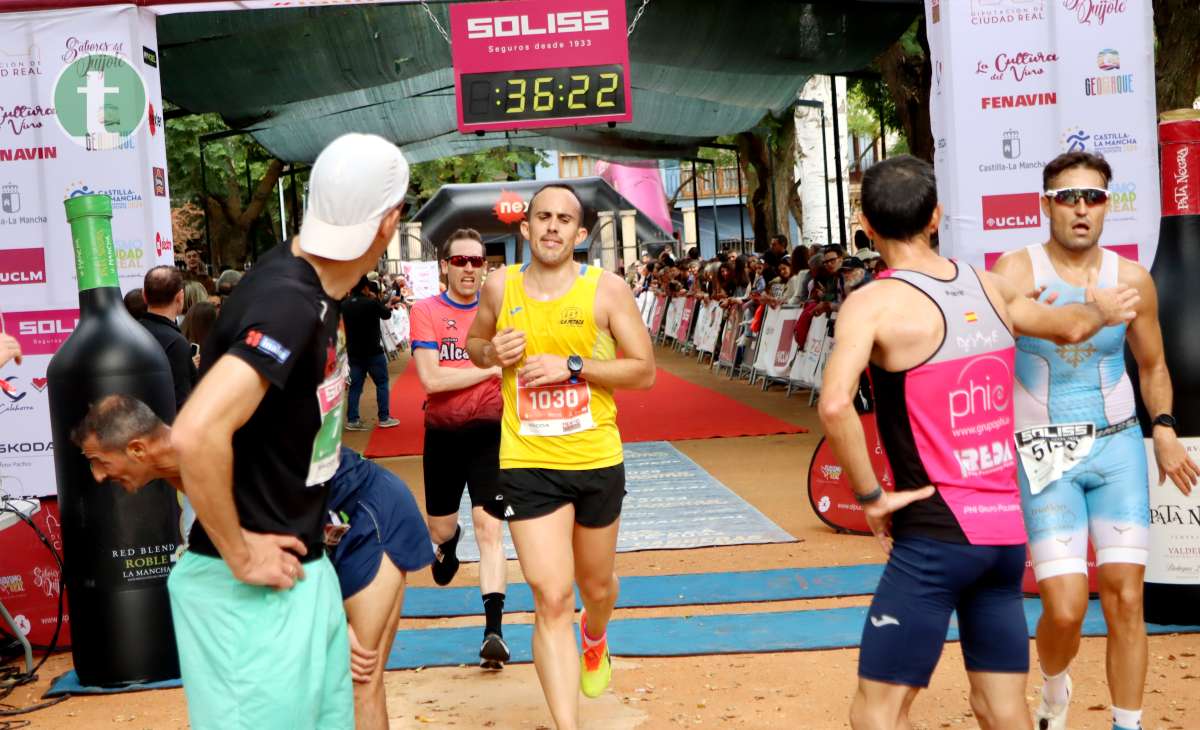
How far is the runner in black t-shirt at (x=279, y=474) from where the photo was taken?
301 centimetres

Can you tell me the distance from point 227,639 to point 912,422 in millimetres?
1786

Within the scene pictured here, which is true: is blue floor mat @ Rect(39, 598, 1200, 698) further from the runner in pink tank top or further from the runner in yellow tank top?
the runner in pink tank top

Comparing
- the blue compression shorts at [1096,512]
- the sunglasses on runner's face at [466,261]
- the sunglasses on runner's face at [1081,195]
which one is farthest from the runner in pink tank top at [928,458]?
the sunglasses on runner's face at [466,261]

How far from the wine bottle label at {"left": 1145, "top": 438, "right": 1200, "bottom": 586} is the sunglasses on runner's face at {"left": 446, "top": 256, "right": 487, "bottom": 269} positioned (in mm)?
3231

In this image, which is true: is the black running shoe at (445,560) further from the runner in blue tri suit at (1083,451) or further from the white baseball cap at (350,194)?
the white baseball cap at (350,194)

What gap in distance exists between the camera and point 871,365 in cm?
390

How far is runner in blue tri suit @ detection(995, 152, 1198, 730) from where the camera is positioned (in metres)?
4.80

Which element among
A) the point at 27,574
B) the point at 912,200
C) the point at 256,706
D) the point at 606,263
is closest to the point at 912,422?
the point at 912,200

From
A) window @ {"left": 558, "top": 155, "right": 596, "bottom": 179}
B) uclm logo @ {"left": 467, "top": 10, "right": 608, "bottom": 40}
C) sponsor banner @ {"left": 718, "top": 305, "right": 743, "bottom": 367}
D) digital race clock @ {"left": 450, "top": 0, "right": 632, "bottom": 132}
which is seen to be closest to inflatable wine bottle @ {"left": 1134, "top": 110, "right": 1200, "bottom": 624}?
digital race clock @ {"left": 450, "top": 0, "right": 632, "bottom": 132}

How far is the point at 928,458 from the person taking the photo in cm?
379

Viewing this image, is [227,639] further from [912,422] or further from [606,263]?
[606,263]

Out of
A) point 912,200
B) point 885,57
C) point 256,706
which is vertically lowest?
point 256,706

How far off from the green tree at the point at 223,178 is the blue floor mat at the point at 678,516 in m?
20.4

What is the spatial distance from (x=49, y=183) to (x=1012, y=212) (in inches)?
246
